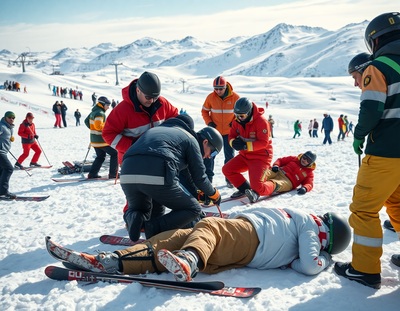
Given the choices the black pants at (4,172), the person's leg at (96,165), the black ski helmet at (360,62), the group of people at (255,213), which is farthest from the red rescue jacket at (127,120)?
the person's leg at (96,165)

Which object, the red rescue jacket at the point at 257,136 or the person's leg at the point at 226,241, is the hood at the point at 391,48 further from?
the red rescue jacket at the point at 257,136

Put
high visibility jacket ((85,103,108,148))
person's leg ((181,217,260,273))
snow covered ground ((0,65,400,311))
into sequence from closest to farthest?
1. snow covered ground ((0,65,400,311))
2. person's leg ((181,217,260,273))
3. high visibility jacket ((85,103,108,148))

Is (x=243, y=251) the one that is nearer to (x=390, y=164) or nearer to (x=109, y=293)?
(x=109, y=293)

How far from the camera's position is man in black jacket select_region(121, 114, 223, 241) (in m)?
2.95

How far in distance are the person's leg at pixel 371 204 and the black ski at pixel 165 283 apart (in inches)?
37.2

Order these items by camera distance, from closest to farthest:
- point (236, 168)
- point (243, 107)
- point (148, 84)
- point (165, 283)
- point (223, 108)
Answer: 1. point (165, 283)
2. point (148, 84)
3. point (243, 107)
4. point (236, 168)
5. point (223, 108)

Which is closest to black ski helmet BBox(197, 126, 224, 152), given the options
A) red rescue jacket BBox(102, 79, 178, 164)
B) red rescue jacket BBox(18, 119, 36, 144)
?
red rescue jacket BBox(102, 79, 178, 164)

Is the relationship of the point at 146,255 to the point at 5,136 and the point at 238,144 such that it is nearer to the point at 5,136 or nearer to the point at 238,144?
the point at 238,144

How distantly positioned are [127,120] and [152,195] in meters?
1.49

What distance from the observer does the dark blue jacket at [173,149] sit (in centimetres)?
296

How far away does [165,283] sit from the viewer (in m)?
2.51

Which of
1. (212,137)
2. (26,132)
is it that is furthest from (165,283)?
(26,132)

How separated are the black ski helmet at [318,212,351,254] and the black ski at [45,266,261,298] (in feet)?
3.22

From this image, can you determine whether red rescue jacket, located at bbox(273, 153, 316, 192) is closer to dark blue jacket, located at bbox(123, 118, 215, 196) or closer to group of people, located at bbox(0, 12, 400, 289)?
group of people, located at bbox(0, 12, 400, 289)
